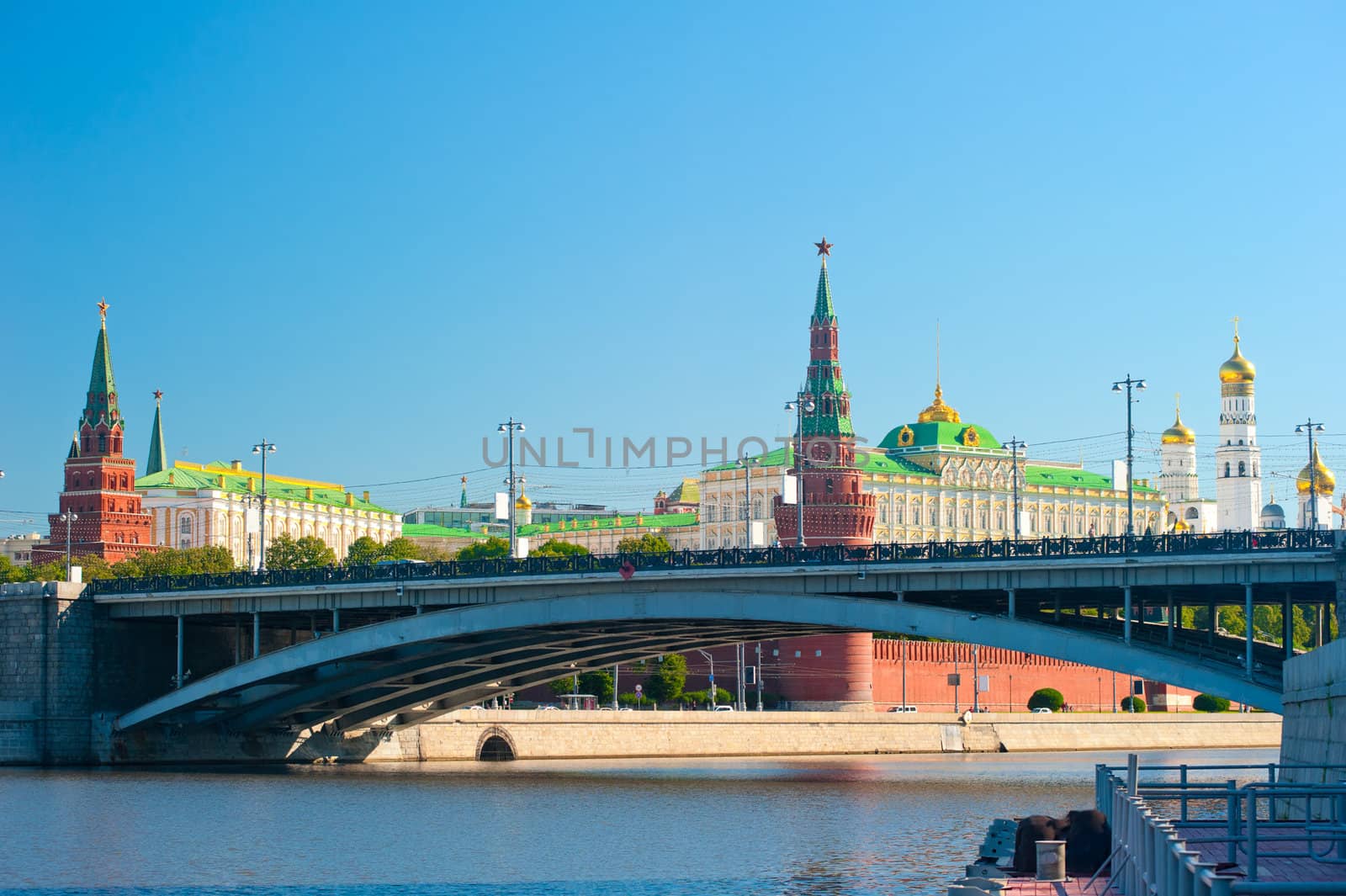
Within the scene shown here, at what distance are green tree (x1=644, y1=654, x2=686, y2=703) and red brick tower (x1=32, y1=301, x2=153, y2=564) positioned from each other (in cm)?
7183

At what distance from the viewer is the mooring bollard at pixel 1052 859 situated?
23969mm

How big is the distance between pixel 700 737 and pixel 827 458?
48.4 m

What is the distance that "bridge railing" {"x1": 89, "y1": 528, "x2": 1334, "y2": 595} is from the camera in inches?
1809

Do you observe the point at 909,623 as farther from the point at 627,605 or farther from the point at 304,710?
the point at 304,710

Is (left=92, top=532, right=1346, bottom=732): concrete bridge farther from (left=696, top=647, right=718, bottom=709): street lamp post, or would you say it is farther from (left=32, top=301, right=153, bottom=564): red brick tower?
(left=32, top=301, right=153, bottom=564): red brick tower

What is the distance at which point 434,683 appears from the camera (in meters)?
62.8

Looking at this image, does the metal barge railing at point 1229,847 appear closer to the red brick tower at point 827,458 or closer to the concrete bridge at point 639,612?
the concrete bridge at point 639,612

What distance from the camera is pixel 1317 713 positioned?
1228 inches

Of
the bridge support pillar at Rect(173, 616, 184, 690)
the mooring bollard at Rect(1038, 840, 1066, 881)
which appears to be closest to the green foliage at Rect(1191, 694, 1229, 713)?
the bridge support pillar at Rect(173, 616, 184, 690)

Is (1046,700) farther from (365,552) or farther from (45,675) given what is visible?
(45,675)

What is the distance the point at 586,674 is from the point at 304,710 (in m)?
37.2

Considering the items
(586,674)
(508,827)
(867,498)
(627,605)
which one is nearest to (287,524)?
(867,498)

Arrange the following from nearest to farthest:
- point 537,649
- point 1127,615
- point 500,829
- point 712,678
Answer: point 500,829 < point 1127,615 < point 537,649 < point 712,678

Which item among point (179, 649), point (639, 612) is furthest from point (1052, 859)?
point (179, 649)
